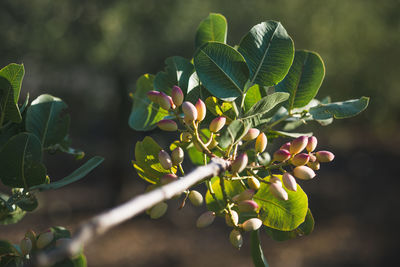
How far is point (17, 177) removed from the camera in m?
0.54

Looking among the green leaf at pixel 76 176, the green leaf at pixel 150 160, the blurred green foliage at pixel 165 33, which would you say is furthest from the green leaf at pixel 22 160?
the blurred green foliage at pixel 165 33

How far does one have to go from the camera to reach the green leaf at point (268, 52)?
565 millimetres

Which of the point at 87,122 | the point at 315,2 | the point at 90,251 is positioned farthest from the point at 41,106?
the point at 315,2

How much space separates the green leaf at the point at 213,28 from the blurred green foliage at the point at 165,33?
174 inches

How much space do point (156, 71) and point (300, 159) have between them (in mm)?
5170

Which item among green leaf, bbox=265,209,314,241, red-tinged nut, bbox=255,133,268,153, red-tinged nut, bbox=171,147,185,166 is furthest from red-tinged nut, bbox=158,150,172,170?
green leaf, bbox=265,209,314,241

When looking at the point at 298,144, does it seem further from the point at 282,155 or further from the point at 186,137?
Result: the point at 186,137

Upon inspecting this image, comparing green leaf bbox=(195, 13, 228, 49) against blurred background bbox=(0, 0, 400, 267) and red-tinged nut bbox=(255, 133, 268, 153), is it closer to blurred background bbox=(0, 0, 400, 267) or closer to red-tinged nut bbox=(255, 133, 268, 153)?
red-tinged nut bbox=(255, 133, 268, 153)

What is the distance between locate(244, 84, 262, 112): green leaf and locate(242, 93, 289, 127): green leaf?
6 cm

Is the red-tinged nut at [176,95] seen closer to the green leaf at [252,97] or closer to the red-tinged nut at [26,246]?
the green leaf at [252,97]

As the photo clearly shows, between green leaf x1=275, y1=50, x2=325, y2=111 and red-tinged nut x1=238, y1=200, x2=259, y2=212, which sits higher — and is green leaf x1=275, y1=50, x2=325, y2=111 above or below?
above

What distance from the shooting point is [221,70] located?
1.80ft

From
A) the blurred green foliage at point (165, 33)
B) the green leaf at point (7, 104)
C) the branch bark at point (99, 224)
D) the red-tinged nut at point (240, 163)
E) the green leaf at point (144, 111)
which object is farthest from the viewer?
the blurred green foliage at point (165, 33)

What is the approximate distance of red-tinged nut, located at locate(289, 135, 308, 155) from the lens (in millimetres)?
520
